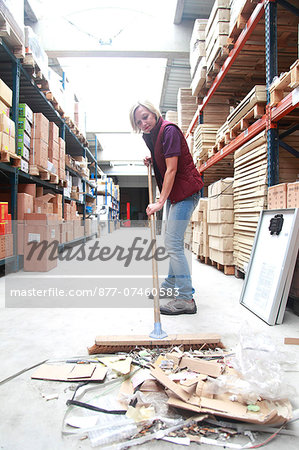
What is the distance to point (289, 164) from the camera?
3430 mm

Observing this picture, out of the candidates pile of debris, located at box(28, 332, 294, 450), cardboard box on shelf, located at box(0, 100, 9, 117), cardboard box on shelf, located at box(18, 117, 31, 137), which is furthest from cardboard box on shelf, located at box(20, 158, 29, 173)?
pile of debris, located at box(28, 332, 294, 450)

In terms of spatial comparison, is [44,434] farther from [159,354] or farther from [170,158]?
[170,158]

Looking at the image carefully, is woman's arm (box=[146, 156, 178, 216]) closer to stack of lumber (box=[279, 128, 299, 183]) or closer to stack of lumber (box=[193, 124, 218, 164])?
stack of lumber (box=[279, 128, 299, 183])

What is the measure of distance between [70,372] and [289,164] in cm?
312

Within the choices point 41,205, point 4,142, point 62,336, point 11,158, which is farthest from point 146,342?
point 41,205

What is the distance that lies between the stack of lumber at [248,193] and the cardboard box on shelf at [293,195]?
548 mm

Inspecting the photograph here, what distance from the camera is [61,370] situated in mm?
1582

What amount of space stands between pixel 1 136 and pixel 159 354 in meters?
3.43

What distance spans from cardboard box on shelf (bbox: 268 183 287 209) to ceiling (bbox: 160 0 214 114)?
6136 mm

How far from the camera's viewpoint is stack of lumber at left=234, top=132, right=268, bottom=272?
133 inches

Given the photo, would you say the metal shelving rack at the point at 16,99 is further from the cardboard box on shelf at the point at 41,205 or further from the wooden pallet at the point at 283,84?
the wooden pallet at the point at 283,84

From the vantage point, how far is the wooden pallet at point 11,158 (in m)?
3.90

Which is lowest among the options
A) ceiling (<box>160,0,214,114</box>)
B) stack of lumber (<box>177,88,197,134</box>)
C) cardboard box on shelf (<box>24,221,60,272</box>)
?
cardboard box on shelf (<box>24,221,60,272</box>)

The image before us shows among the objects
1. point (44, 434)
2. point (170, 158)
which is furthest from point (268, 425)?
point (170, 158)
